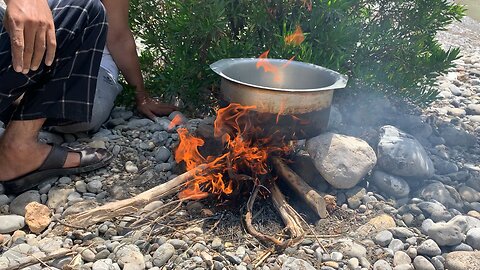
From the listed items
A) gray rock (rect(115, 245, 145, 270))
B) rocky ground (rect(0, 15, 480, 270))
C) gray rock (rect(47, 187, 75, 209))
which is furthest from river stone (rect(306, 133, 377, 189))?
gray rock (rect(47, 187, 75, 209))

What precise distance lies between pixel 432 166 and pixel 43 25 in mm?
2350

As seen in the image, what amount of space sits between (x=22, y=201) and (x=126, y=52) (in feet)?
4.32

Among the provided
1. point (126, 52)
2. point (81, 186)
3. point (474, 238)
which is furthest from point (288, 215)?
point (126, 52)

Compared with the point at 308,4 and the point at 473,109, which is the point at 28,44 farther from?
the point at 473,109

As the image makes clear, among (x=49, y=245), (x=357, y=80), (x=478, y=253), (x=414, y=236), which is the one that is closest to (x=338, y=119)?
(x=357, y=80)

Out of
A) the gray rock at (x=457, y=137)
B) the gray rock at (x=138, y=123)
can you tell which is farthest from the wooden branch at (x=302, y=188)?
the gray rock at (x=457, y=137)

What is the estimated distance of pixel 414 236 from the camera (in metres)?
2.56

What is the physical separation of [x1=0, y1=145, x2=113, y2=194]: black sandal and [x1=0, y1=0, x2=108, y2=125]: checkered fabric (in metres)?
0.22

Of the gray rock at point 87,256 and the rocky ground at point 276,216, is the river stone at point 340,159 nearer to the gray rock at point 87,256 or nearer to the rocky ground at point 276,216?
the rocky ground at point 276,216

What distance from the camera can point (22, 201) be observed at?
2.65 meters

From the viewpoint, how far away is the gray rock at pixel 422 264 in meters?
2.32

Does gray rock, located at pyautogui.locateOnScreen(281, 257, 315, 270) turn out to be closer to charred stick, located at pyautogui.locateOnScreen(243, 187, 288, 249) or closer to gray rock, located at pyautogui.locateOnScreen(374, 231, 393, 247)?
charred stick, located at pyautogui.locateOnScreen(243, 187, 288, 249)

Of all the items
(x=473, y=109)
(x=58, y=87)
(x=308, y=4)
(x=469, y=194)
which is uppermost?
(x=308, y=4)

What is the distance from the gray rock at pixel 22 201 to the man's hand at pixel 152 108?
112 centimetres
